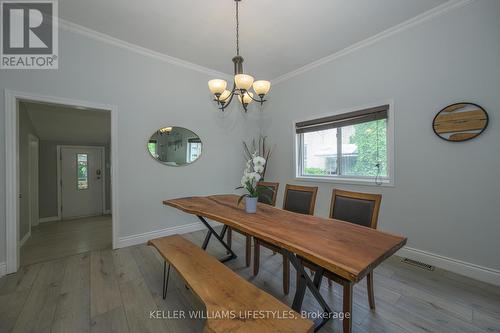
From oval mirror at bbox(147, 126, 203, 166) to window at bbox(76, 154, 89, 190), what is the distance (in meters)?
3.11

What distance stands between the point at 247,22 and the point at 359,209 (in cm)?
241

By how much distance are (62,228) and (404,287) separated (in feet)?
17.8

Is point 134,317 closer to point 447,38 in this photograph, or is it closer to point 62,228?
point 62,228

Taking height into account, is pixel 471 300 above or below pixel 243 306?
below

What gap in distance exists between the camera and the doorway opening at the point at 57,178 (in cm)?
222

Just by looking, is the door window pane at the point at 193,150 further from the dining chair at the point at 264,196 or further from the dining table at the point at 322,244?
the dining table at the point at 322,244

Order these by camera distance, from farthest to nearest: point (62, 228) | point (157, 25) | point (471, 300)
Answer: point (62, 228), point (157, 25), point (471, 300)

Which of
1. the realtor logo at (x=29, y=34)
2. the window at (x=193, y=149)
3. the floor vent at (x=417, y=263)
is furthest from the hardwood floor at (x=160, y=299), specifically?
the realtor logo at (x=29, y=34)

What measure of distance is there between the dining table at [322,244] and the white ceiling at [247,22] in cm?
219

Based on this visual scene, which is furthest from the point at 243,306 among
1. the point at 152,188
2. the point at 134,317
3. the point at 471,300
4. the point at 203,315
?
the point at 152,188

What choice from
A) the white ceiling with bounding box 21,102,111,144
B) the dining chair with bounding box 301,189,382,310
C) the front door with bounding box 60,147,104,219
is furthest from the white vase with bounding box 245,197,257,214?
the front door with bounding box 60,147,104,219

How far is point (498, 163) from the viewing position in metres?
1.92

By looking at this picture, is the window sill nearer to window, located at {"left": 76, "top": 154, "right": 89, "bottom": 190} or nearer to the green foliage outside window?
the green foliage outside window

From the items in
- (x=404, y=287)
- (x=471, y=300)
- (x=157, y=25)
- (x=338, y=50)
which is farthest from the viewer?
(x=338, y=50)
